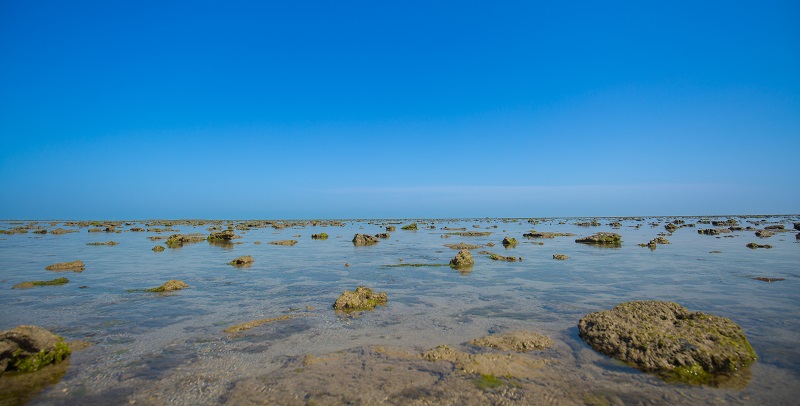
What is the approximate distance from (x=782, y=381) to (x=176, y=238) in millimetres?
36820

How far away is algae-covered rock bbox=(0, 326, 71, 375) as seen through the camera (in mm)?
5980

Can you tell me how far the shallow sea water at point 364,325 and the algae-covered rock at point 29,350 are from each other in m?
0.46

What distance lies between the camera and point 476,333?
8.41 m

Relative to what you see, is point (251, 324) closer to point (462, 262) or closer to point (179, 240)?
point (462, 262)

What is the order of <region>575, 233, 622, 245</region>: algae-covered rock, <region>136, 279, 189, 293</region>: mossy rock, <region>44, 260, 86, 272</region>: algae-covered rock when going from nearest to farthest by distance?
<region>136, 279, 189, 293</region>: mossy rock → <region>44, 260, 86, 272</region>: algae-covered rock → <region>575, 233, 622, 245</region>: algae-covered rock

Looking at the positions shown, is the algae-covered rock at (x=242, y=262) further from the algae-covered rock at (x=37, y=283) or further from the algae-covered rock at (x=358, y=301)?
the algae-covered rock at (x=358, y=301)

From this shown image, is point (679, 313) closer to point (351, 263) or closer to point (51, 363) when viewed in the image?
point (51, 363)

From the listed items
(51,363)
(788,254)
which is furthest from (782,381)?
(788,254)

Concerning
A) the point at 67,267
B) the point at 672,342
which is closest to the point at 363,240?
the point at 67,267

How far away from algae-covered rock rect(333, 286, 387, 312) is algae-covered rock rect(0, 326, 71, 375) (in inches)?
234

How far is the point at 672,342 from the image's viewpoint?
21.7 ft

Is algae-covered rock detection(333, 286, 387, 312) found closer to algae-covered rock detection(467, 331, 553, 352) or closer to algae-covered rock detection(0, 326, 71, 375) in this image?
algae-covered rock detection(467, 331, 553, 352)

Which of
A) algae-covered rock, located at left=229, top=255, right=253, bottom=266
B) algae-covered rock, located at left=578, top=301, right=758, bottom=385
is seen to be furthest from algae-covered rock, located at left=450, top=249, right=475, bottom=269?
algae-covered rock, located at left=229, top=255, right=253, bottom=266

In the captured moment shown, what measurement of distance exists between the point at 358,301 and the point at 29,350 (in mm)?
6844
